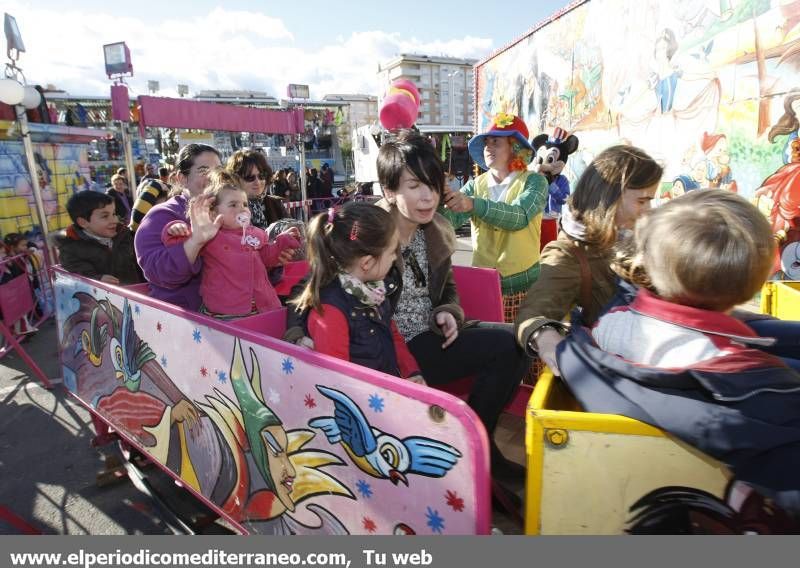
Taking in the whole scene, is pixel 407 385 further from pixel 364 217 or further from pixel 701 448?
pixel 364 217

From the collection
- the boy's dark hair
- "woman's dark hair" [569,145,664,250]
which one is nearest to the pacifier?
"woman's dark hair" [569,145,664,250]

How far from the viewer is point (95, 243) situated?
3.52m

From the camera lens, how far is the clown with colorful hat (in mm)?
2719

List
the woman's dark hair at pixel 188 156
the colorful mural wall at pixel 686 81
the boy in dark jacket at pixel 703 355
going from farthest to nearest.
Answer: the colorful mural wall at pixel 686 81
the woman's dark hair at pixel 188 156
the boy in dark jacket at pixel 703 355

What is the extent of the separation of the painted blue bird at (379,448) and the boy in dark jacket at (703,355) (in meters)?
0.41

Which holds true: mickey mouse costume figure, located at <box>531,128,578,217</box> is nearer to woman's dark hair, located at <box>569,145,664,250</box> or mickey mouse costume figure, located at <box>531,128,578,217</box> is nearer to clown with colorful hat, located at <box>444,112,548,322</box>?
clown with colorful hat, located at <box>444,112,548,322</box>

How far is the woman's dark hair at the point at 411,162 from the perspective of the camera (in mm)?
2049

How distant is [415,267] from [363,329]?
52cm

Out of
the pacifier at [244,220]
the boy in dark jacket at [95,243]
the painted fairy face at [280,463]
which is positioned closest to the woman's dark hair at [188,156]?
the pacifier at [244,220]

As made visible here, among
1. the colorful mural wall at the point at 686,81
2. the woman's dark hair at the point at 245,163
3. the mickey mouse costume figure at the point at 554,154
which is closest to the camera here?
the woman's dark hair at the point at 245,163

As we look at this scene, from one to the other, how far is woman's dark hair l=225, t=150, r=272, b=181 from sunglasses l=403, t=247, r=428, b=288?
1.51 meters

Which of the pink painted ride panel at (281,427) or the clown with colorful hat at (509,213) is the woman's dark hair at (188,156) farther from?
the clown with colorful hat at (509,213)

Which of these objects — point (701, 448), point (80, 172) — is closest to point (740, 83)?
point (701, 448)

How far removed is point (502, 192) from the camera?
9.79 ft
